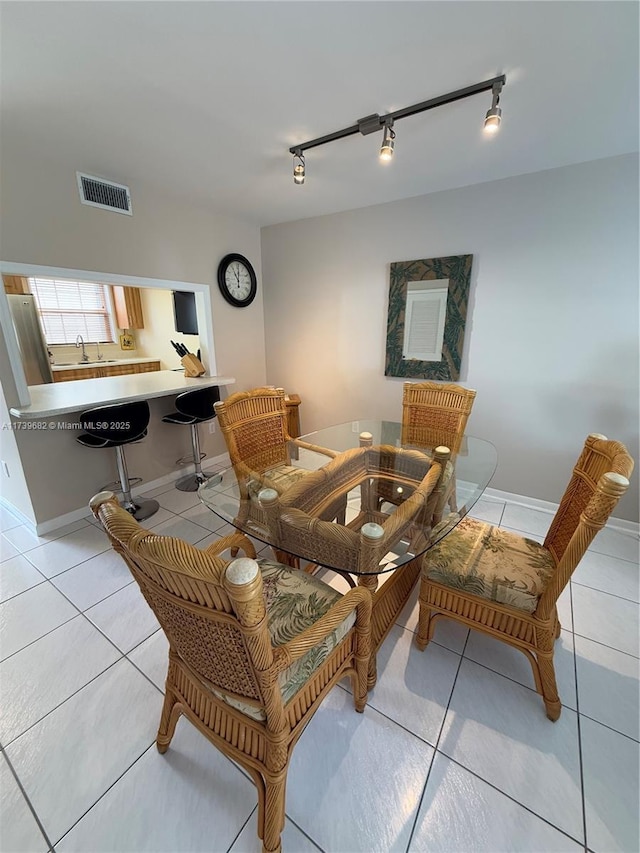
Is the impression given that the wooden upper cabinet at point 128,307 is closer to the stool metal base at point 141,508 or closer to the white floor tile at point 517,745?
the stool metal base at point 141,508

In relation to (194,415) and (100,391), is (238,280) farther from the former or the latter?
(100,391)

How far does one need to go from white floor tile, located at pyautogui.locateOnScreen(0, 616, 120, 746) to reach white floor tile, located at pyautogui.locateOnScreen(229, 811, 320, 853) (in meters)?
0.88

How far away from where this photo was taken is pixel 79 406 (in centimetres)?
214

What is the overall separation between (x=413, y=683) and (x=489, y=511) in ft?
5.49

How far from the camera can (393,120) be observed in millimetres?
1656

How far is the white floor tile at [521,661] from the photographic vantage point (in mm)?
1370

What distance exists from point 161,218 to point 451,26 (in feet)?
7.74

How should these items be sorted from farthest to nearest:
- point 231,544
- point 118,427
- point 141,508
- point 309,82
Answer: point 141,508 → point 118,427 → point 231,544 → point 309,82

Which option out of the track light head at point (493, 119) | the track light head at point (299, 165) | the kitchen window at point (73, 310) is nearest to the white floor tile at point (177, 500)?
the track light head at point (299, 165)

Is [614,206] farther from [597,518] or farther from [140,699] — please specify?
[140,699]

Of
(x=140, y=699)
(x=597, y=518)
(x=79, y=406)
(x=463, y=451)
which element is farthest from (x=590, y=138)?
(x=140, y=699)

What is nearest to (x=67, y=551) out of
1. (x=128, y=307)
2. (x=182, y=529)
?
(x=182, y=529)

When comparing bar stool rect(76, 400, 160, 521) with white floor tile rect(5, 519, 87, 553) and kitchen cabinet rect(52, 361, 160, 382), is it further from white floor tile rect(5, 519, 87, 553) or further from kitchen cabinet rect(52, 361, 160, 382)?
kitchen cabinet rect(52, 361, 160, 382)

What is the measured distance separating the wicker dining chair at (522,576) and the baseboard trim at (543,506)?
1.38m
